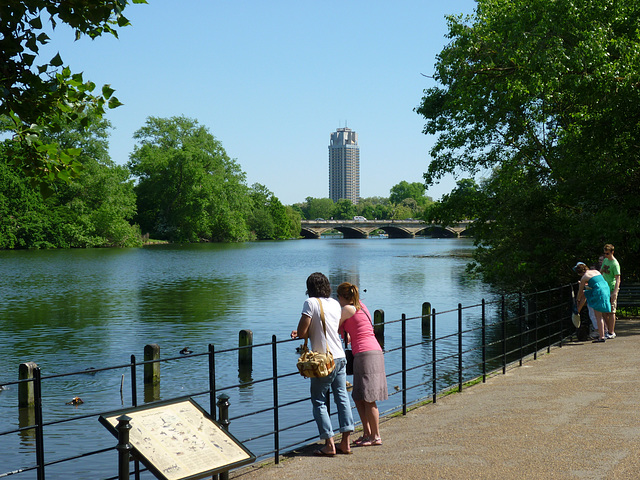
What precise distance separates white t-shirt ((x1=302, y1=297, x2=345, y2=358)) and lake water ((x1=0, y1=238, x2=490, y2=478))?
7.06m

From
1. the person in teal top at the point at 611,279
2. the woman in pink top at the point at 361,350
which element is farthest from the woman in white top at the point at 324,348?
the person in teal top at the point at 611,279

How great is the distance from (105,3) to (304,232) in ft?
494

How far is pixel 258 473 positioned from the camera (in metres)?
6.27

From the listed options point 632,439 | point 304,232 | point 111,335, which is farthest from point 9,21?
point 304,232

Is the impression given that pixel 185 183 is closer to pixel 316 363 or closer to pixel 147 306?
pixel 147 306

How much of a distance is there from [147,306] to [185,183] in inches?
2463

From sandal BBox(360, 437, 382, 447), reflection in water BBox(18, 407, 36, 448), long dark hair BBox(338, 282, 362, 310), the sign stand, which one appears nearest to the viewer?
the sign stand

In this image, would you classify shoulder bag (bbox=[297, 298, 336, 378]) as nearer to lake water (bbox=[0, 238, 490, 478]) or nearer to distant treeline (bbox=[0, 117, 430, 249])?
lake water (bbox=[0, 238, 490, 478])

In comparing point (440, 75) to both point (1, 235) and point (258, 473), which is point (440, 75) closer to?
point (258, 473)

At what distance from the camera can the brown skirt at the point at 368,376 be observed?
6762 mm

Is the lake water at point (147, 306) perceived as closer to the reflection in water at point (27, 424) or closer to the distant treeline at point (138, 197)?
the reflection in water at point (27, 424)

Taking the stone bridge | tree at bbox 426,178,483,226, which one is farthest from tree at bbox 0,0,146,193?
the stone bridge

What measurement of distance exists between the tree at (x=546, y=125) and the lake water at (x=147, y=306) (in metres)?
7.59

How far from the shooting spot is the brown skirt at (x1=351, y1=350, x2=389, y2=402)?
22.2 feet
